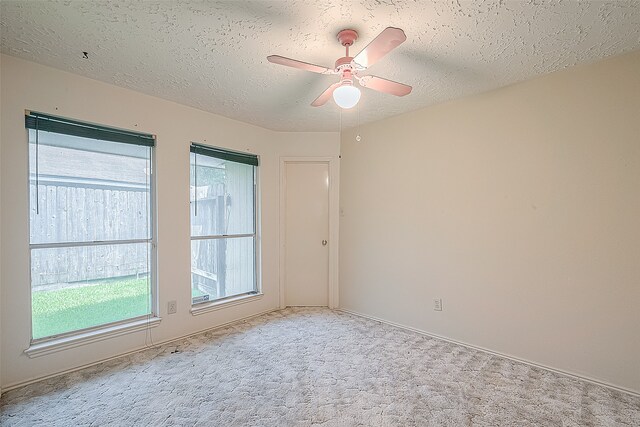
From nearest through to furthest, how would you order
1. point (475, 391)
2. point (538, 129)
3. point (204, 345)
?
point (475, 391)
point (538, 129)
point (204, 345)

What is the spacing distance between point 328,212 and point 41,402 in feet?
10.5

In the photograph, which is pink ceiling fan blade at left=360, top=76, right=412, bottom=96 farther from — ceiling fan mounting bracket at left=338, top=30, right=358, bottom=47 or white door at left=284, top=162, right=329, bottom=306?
white door at left=284, top=162, right=329, bottom=306

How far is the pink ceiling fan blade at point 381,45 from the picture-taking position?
1.48 m

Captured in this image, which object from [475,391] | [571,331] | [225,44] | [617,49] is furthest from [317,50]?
[571,331]

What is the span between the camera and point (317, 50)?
2139mm

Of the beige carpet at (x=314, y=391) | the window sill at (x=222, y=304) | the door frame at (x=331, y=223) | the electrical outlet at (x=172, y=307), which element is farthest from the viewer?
the door frame at (x=331, y=223)

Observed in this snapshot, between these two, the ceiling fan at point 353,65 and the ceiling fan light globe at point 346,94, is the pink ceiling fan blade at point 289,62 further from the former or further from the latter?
the ceiling fan light globe at point 346,94

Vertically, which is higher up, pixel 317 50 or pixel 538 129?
pixel 317 50

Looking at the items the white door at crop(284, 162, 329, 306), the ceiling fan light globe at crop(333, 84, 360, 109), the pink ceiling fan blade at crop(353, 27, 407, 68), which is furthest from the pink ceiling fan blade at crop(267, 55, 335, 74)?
the white door at crop(284, 162, 329, 306)

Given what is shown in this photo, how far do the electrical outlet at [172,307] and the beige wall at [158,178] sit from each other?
1.4 inches

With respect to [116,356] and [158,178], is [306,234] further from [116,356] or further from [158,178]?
[116,356]

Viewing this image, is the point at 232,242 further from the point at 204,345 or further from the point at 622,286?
the point at 622,286

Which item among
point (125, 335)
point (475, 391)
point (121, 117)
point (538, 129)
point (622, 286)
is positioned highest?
point (121, 117)

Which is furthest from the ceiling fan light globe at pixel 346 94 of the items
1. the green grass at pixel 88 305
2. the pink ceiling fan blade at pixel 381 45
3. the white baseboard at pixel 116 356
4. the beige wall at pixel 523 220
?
the white baseboard at pixel 116 356
